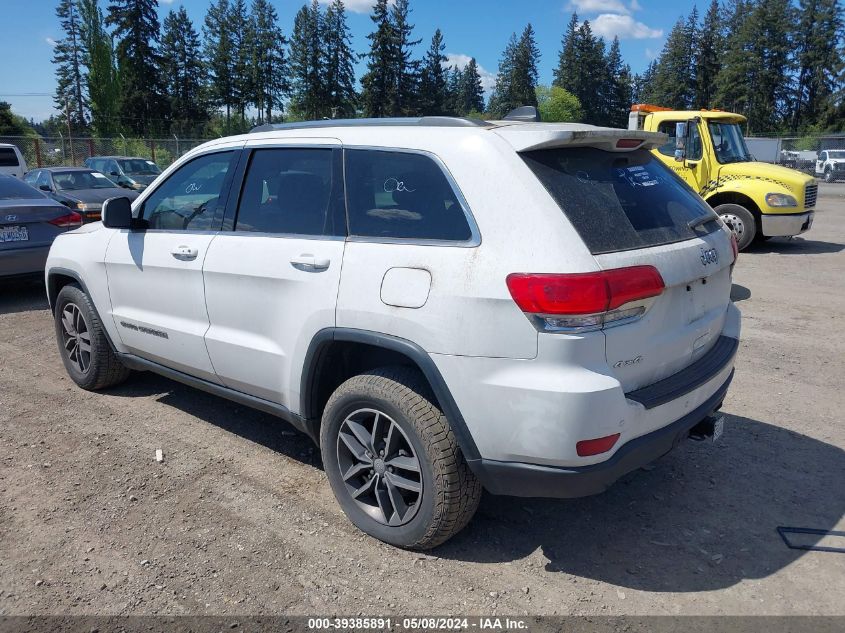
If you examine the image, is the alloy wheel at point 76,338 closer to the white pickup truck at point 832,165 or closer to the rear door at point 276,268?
the rear door at point 276,268

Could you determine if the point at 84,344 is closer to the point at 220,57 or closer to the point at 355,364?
the point at 355,364

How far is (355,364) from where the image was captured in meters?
3.49

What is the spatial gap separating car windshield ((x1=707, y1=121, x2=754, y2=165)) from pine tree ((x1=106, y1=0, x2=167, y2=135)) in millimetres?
66394

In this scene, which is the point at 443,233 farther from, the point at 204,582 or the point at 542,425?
the point at 204,582

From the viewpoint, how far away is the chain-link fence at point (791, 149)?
40.5 metres

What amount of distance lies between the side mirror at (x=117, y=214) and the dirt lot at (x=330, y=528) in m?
1.34

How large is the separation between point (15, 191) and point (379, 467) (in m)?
7.49

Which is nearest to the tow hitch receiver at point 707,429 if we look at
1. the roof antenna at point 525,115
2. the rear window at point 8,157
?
the roof antenna at point 525,115

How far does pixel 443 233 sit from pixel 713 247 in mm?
1348

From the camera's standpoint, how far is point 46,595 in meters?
2.88

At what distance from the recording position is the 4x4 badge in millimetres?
3117

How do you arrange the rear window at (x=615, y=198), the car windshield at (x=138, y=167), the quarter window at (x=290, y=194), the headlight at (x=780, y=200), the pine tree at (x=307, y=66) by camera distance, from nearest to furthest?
1. the rear window at (x=615, y=198)
2. the quarter window at (x=290, y=194)
3. the headlight at (x=780, y=200)
4. the car windshield at (x=138, y=167)
5. the pine tree at (x=307, y=66)

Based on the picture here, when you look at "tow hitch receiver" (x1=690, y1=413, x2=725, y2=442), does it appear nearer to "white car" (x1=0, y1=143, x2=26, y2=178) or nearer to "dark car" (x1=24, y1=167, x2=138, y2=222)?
"dark car" (x1=24, y1=167, x2=138, y2=222)

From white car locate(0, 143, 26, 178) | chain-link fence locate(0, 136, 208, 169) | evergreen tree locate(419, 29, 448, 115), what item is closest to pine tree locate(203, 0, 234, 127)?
evergreen tree locate(419, 29, 448, 115)
